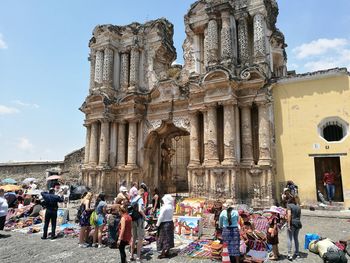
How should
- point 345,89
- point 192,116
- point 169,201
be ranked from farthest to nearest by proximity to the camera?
point 192,116
point 345,89
point 169,201

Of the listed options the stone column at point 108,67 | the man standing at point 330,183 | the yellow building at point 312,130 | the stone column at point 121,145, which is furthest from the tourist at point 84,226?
the stone column at point 108,67

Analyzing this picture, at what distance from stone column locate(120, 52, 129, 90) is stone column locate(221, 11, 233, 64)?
20.2ft

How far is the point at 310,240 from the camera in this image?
265 inches

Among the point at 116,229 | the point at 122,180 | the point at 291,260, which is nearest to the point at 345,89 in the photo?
the point at 291,260

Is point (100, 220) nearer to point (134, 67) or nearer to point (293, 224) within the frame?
point (293, 224)

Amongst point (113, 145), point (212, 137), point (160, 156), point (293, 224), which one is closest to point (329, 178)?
point (212, 137)

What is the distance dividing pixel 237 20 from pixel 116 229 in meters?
11.4

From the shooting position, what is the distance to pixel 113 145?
16094mm

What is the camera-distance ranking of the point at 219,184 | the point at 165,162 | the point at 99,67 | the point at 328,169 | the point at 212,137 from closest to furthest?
the point at 219,184
the point at 328,169
the point at 212,137
the point at 99,67
the point at 165,162

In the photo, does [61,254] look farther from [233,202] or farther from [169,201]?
[233,202]

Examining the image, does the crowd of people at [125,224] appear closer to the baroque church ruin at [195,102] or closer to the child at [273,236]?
the child at [273,236]

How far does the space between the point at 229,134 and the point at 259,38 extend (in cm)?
472

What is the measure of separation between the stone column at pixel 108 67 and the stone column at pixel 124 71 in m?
0.64

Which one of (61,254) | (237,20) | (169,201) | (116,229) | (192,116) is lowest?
(61,254)
